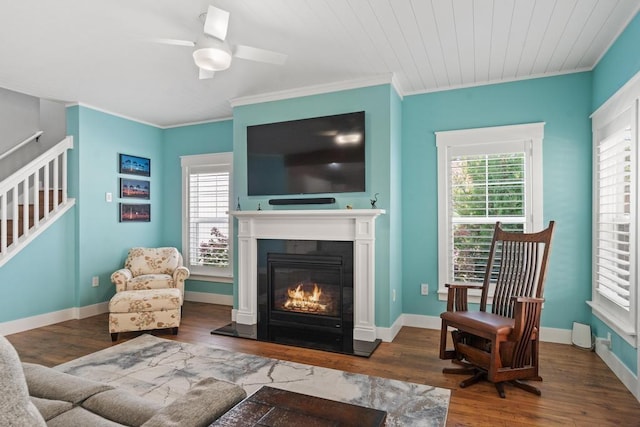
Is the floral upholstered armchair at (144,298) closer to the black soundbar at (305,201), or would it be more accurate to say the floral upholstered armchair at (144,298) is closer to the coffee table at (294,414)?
the black soundbar at (305,201)

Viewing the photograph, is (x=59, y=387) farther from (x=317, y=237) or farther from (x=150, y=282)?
(x=150, y=282)

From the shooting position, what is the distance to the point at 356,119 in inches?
152

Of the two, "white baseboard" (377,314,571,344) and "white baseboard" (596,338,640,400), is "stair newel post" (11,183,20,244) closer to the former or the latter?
"white baseboard" (377,314,571,344)

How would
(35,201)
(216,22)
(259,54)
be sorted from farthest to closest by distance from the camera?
(35,201)
(259,54)
(216,22)

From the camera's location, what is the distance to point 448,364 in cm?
317

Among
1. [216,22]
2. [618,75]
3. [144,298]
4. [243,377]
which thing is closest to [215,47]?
[216,22]

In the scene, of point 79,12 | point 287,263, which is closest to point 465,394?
point 287,263

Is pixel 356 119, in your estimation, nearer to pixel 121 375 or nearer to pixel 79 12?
pixel 79 12

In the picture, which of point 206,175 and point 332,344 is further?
point 206,175

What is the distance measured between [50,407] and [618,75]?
4127 mm

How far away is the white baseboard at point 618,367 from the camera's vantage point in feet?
8.55

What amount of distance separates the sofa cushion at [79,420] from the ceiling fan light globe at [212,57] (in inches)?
82.2

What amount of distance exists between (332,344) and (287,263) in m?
0.99

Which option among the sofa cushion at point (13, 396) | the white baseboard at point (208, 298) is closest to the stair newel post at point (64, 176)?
the white baseboard at point (208, 298)
